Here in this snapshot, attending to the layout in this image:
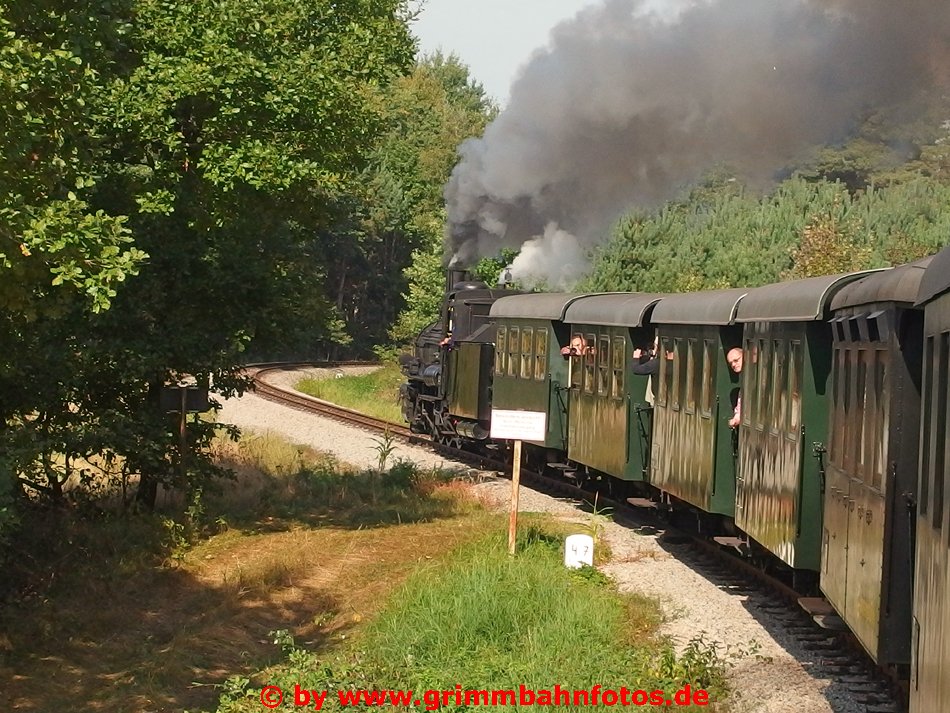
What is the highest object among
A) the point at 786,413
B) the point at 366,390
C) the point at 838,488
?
the point at 786,413

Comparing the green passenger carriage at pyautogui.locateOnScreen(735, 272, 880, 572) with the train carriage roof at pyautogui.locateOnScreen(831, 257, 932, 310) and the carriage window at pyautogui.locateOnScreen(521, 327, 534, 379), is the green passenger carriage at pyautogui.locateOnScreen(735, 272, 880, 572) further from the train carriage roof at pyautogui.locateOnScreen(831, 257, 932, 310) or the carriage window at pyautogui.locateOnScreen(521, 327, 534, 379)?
the carriage window at pyautogui.locateOnScreen(521, 327, 534, 379)

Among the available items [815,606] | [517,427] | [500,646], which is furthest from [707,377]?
[500,646]

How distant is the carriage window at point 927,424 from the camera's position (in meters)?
7.00

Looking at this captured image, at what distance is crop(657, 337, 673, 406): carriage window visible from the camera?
1720 centimetres

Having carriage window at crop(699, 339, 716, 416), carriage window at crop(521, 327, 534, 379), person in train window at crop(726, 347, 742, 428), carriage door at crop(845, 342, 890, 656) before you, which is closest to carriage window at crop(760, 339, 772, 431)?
person in train window at crop(726, 347, 742, 428)

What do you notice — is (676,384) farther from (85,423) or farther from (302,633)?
(85,423)

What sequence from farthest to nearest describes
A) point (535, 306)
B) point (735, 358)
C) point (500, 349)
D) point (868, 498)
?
point (500, 349) < point (535, 306) < point (735, 358) < point (868, 498)

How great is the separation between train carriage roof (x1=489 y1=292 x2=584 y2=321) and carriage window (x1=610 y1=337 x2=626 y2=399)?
258cm

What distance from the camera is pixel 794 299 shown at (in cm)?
1184

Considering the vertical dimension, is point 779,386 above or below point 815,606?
above

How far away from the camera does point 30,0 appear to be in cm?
1185

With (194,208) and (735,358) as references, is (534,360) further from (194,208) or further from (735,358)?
(735,358)

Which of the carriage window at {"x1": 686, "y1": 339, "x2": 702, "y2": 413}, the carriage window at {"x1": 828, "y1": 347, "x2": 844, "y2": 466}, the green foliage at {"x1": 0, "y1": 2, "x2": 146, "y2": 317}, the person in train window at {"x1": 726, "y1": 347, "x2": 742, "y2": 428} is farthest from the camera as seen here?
the carriage window at {"x1": 686, "y1": 339, "x2": 702, "y2": 413}

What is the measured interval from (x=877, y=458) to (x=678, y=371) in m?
8.07
